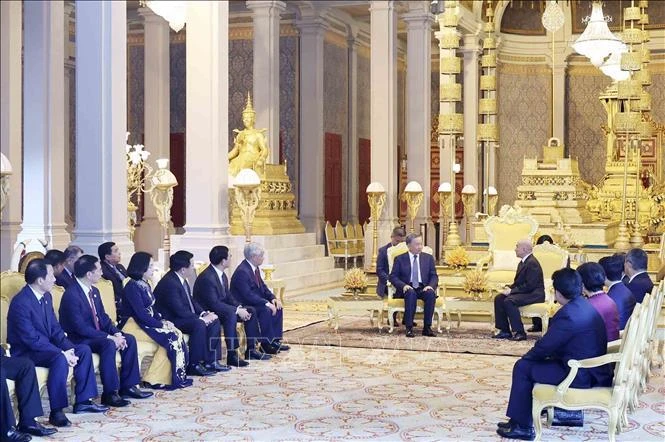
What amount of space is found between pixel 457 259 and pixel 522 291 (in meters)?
2.92

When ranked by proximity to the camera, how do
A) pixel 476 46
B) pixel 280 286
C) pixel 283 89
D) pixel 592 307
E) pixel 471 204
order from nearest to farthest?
pixel 592 307 < pixel 280 286 < pixel 471 204 < pixel 283 89 < pixel 476 46

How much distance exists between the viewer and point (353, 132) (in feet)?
79.2

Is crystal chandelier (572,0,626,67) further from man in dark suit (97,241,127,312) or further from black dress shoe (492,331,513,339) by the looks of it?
man in dark suit (97,241,127,312)

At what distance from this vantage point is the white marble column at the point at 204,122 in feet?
37.8

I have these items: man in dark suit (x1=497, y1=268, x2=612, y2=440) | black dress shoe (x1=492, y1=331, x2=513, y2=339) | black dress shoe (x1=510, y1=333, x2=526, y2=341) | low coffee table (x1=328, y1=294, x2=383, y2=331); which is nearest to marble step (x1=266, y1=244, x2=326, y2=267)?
low coffee table (x1=328, y1=294, x2=383, y2=331)

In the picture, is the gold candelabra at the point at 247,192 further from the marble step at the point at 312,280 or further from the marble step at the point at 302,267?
the marble step at the point at 302,267

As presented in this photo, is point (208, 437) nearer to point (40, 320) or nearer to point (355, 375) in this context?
point (40, 320)

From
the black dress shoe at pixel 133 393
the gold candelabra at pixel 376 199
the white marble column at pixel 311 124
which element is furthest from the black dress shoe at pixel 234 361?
the white marble column at pixel 311 124

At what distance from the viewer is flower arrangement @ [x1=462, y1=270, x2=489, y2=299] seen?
11211 millimetres

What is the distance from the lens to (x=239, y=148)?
1627 centimetres

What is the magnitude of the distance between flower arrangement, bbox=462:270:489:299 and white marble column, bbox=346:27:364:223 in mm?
12807

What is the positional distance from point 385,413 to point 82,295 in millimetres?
2276

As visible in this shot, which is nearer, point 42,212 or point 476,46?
point 42,212

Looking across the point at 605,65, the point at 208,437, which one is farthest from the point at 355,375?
the point at 605,65
